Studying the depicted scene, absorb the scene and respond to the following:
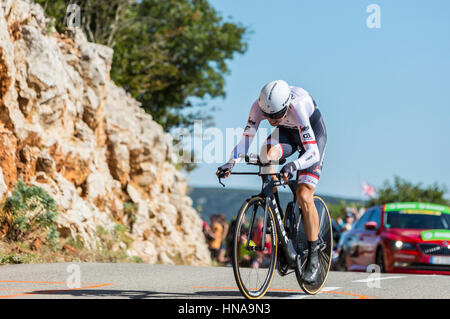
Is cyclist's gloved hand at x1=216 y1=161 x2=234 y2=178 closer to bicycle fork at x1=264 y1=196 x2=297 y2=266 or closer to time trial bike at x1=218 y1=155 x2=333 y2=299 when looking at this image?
time trial bike at x1=218 y1=155 x2=333 y2=299

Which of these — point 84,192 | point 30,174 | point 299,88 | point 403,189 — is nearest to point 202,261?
point 84,192

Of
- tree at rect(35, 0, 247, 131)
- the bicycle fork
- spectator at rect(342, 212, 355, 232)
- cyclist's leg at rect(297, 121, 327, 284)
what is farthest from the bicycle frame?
tree at rect(35, 0, 247, 131)

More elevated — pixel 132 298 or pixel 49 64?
pixel 49 64

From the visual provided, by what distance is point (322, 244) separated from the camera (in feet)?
26.3

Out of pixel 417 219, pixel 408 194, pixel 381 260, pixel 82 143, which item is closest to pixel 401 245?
pixel 381 260

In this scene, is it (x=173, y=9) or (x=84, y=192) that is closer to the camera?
(x=84, y=192)

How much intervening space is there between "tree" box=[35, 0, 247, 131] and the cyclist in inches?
672

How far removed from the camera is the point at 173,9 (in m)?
31.9

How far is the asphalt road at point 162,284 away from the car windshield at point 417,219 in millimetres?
4311

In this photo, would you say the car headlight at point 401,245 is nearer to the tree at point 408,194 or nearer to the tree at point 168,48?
the tree at point 168,48

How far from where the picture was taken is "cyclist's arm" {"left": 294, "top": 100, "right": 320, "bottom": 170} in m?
7.34
